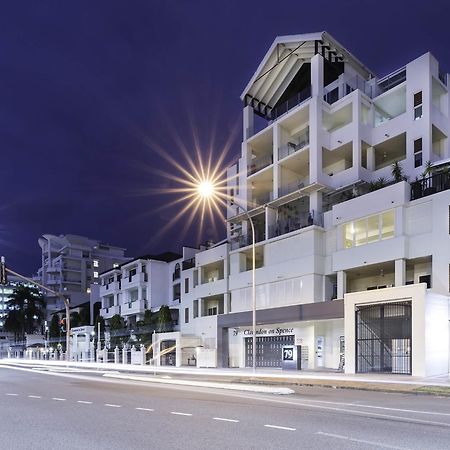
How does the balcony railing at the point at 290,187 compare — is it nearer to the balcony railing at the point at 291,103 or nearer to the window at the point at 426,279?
the balcony railing at the point at 291,103

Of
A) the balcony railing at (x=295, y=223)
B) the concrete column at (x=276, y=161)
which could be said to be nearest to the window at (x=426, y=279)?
the balcony railing at (x=295, y=223)

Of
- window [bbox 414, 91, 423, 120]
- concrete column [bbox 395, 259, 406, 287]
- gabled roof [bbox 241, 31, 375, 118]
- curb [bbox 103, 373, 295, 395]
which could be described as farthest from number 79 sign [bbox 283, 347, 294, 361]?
gabled roof [bbox 241, 31, 375, 118]

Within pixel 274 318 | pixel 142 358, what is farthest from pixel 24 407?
pixel 142 358

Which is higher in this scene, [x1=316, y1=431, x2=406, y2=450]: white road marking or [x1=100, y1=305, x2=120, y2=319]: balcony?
[x1=316, y1=431, x2=406, y2=450]: white road marking

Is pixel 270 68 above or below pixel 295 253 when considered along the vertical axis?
above

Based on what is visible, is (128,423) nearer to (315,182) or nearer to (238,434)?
(238,434)

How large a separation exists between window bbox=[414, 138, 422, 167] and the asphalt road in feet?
69.9

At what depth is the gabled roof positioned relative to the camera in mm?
43125

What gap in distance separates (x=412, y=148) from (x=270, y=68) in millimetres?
16191

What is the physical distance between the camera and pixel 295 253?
39.1m

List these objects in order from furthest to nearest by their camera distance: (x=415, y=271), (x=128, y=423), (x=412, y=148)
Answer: (x=412, y=148) → (x=415, y=271) → (x=128, y=423)

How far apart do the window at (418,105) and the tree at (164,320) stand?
29813mm

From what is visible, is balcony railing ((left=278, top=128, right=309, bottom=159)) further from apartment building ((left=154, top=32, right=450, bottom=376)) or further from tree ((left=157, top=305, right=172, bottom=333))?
tree ((left=157, top=305, right=172, bottom=333))

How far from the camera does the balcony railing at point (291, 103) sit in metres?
43.5
